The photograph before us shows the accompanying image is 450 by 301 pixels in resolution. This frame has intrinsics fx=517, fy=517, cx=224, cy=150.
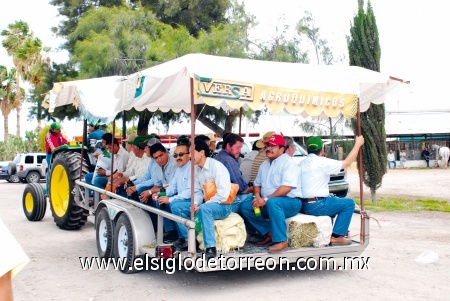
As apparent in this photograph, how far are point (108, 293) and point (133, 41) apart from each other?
1412 cm

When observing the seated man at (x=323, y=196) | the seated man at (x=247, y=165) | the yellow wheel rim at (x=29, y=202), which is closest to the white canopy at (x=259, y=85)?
the seated man at (x=323, y=196)

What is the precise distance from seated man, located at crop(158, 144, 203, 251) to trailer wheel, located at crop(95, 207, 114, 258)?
1088 mm

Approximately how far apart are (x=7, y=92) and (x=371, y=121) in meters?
35.6

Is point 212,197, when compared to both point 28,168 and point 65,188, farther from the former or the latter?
point 28,168

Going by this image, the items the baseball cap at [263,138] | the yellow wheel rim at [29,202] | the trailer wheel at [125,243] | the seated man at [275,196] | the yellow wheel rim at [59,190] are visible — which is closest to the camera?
the seated man at [275,196]

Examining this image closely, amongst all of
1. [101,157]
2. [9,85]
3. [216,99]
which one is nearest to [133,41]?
[101,157]

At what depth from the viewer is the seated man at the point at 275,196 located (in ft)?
20.8

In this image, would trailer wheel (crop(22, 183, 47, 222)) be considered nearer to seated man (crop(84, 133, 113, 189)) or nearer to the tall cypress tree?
seated man (crop(84, 133, 113, 189))

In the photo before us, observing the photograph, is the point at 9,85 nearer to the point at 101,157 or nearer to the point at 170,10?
the point at 170,10

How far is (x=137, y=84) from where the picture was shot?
6.71m

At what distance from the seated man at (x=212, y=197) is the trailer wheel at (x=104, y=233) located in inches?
67.1

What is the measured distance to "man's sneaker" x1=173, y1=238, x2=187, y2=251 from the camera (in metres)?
6.25

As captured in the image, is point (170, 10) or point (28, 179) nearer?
point (170, 10)

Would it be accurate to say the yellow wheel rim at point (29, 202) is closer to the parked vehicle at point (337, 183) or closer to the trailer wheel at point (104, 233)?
the trailer wheel at point (104, 233)
